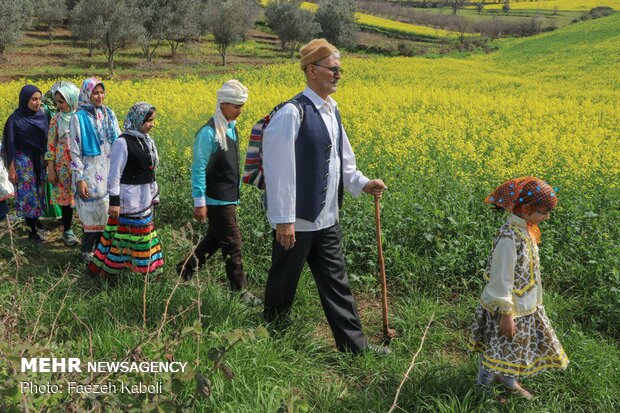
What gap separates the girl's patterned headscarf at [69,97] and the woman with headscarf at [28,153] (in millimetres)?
658

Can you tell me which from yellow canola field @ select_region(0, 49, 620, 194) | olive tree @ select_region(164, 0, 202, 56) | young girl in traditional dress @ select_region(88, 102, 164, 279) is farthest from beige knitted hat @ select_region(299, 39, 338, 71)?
olive tree @ select_region(164, 0, 202, 56)

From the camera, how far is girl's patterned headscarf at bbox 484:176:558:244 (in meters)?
2.87

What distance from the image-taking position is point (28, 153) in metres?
5.93

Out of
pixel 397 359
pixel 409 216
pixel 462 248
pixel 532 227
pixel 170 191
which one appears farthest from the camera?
pixel 170 191

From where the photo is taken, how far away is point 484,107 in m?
12.0

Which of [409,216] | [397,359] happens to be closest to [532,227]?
[397,359]

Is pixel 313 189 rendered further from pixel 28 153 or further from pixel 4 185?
pixel 4 185

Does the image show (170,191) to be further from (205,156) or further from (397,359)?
(397,359)

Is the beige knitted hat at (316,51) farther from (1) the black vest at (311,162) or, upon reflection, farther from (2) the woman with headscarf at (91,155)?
(2) the woman with headscarf at (91,155)

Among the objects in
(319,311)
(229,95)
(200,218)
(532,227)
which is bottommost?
(319,311)

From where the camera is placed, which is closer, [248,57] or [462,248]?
[462,248]

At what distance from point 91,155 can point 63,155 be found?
759 mm

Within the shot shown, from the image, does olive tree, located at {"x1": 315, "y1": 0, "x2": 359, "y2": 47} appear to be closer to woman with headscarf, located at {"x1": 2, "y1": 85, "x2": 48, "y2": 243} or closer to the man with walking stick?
woman with headscarf, located at {"x1": 2, "y1": 85, "x2": 48, "y2": 243}

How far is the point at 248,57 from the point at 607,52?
25.5 m
